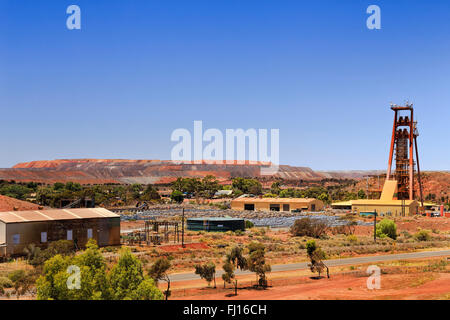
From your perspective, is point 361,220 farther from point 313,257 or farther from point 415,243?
point 313,257

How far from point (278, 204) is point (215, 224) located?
32.6m

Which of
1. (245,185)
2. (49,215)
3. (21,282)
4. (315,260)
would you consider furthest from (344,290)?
(245,185)

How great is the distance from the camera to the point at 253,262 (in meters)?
28.0

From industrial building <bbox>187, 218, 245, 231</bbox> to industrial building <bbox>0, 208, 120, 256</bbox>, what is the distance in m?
15.0

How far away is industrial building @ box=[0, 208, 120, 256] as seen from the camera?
32031 mm

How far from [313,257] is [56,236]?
18487mm

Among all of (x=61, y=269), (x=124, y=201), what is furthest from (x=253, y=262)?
(x=124, y=201)

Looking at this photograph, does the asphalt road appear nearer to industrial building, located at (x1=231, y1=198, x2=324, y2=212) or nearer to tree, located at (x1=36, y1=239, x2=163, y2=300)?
tree, located at (x1=36, y1=239, x2=163, y2=300)

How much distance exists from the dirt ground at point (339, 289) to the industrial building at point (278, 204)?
52.3 m

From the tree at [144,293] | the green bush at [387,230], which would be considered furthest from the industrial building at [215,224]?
the tree at [144,293]

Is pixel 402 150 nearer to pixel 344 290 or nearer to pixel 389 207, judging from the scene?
pixel 389 207

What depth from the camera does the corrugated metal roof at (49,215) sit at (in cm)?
3294

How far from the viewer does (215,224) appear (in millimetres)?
51625
